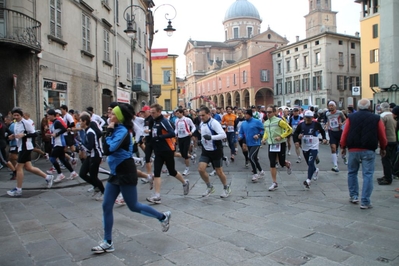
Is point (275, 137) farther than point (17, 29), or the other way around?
point (17, 29)

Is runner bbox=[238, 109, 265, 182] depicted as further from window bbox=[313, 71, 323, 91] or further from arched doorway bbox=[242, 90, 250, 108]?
arched doorway bbox=[242, 90, 250, 108]

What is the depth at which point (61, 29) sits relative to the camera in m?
14.7

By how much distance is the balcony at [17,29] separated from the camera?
1148 centimetres

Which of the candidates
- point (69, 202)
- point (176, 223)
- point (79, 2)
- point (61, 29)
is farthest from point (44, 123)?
point (176, 223)

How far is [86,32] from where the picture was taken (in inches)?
674

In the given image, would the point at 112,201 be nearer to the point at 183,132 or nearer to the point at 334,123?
the point at 183,132

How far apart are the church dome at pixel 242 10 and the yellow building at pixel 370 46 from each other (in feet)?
140

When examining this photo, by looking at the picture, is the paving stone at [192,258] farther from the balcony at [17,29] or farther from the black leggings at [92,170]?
the balcony at [17,29]

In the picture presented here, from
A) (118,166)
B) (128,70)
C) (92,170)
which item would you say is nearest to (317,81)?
(128,70)

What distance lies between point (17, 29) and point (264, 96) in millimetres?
54893

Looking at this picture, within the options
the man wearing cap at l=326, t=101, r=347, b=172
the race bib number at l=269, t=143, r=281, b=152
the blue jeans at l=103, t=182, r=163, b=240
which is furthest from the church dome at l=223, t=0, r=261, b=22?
the blue jeans at l=103, t=182, r=163, b=240

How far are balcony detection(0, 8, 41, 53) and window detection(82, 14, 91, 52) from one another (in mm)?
4578

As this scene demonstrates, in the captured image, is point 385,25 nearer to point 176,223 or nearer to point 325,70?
point 176,223

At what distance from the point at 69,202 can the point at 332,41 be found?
4925 centimetres
